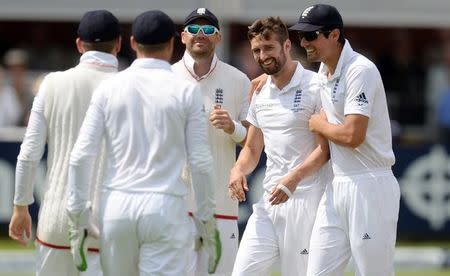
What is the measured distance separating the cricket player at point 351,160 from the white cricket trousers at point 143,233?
132 centimetres

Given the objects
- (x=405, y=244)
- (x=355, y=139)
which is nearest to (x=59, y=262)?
(x=355, y=139)

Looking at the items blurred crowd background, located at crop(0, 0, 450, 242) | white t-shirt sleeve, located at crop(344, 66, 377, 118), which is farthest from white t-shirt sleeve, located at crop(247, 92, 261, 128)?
blurred crowd background, located at crop(0, 0, 450, 242)

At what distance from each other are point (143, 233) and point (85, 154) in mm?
451

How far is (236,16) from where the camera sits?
1545 centimetres

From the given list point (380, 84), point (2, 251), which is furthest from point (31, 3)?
point (380, 84)

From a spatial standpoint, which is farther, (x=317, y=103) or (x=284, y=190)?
(x=317, y=103)

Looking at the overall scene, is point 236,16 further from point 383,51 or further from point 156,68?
point 156,68

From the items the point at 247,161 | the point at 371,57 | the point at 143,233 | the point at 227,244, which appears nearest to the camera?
the point at 143,233

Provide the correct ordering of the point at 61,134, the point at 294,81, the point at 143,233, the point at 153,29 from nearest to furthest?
the point at 143,233 < the point at 153,29 < the point at 61,134 < the point at 294,81

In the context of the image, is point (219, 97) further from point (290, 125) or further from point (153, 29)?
point (153, 29)

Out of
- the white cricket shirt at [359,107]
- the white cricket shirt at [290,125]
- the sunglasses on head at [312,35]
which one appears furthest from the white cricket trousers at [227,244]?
the sunglasses on head at [312,35]

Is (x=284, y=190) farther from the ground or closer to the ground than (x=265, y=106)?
closer to the ground

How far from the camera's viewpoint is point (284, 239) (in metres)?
7.50

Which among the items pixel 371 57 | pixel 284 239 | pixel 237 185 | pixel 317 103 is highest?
pixel 317 103
